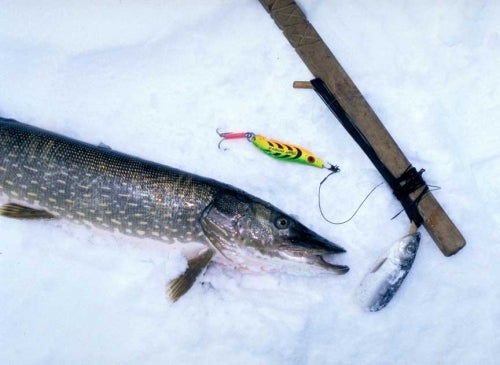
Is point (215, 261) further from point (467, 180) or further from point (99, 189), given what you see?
point (467, 180)

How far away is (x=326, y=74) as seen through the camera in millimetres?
2225

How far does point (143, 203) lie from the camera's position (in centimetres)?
200

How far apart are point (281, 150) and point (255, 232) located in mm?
389

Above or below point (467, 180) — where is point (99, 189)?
below

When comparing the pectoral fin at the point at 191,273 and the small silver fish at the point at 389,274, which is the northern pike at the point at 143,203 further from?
the small silver fish at the point at 389,274

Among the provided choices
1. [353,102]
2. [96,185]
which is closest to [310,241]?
[353,102]

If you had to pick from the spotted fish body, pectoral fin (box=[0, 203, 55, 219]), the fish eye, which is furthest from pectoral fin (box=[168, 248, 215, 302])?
pectoral fin (box=[0, 203, 55, 219])

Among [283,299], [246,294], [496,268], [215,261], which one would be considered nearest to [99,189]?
[215,261]

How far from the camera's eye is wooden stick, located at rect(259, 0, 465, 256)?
217 centimetres

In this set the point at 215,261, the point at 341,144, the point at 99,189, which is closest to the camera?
the point at 99,189

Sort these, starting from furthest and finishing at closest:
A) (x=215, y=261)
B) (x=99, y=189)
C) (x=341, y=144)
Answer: (x=341, y=144)
(x=215, y=261)
(x=99, y=189)

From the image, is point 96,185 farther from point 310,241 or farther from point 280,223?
point 310,241

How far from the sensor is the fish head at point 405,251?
2.15m

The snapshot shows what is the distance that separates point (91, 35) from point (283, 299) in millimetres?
1471
